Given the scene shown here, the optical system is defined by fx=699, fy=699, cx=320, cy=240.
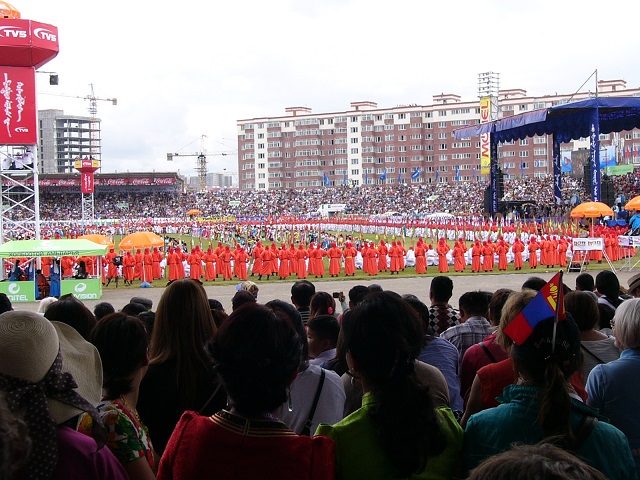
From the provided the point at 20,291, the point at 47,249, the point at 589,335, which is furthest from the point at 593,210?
the point at 589,335

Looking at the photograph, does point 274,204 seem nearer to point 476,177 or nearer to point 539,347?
point 476,177

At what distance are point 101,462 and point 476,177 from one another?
325ft

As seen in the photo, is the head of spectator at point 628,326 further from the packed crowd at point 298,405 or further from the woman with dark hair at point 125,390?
the woman with dark hair at point 125,390

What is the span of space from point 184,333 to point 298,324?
875 mm

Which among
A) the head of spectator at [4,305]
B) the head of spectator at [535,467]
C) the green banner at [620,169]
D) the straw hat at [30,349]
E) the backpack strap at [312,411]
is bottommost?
the backpack strap at [312,411]

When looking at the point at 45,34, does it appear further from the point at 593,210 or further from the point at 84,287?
the point at 593,210

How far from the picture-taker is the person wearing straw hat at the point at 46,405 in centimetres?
209

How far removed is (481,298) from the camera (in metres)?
6.26

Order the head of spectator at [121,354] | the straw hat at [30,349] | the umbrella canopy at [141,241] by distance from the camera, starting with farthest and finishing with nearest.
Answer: the umbrella canopy at [141,241]
the head of spectator at [121,354]
the straw hat at [30,349]

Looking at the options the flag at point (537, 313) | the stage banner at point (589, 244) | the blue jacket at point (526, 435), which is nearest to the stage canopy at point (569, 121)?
the stage banner at point (589, 244)

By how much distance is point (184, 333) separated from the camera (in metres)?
3.71

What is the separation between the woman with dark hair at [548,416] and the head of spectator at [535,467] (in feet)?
3.31

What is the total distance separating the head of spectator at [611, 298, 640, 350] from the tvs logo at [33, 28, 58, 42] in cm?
2108

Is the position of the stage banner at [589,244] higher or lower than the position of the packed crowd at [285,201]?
lower
